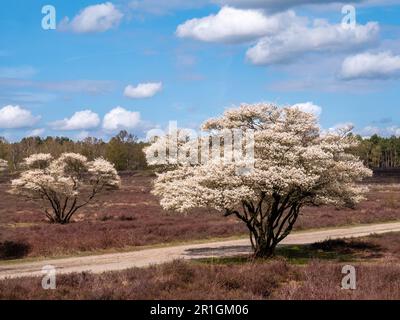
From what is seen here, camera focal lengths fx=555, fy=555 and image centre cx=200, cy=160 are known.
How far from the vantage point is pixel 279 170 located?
2631 centimetres

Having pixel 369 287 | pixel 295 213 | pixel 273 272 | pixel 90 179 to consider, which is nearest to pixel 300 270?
pixel 273 272

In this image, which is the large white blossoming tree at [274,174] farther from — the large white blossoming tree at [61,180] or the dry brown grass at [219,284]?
the large white blossoming tree at [61,180]

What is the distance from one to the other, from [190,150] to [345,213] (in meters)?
→ 27.0

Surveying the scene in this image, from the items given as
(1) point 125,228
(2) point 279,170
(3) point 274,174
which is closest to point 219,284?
(3) point 274,174

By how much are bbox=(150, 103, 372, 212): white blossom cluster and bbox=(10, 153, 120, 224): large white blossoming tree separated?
21.7 meters

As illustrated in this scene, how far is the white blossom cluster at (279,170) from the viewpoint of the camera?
2591 cm

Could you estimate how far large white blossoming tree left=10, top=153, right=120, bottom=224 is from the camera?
48.1m

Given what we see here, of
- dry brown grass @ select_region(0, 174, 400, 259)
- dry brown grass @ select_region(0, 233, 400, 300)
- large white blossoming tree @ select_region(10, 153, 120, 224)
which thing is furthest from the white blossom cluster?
large white blossoming tree @ select_region(10, 153, 120, 224)

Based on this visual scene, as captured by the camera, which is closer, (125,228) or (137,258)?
(137,258)

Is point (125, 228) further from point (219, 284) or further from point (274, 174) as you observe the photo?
point (219, 284)

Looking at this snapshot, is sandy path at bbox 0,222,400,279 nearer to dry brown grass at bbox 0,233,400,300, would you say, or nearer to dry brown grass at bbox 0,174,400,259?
dry brown grass at bbox 0,174,400,259

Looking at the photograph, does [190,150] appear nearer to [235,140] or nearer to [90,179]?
[235,140]

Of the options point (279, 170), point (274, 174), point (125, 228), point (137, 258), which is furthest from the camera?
point (125, 228)

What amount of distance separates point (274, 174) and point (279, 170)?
0.75m
